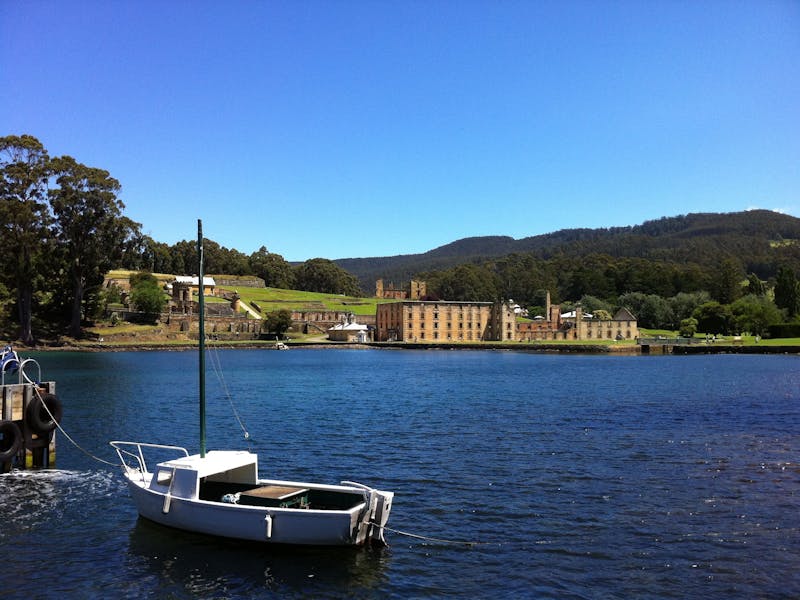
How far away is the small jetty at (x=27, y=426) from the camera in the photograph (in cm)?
2314

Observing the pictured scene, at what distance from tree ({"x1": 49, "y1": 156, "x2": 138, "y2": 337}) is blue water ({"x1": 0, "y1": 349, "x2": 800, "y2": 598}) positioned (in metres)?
56.5

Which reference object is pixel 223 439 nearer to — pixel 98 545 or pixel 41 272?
pixel 98 545

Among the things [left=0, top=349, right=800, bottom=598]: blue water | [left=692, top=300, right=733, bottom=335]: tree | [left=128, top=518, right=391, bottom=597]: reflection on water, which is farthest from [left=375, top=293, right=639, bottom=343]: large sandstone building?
[left=128, top=518, right=391, bottom=597]: reflection on water

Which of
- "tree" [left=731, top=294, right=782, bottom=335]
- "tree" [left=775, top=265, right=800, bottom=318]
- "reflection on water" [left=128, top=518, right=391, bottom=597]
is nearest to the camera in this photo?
"reflection on water" [left=128, top=518, right=391, bottom=597]

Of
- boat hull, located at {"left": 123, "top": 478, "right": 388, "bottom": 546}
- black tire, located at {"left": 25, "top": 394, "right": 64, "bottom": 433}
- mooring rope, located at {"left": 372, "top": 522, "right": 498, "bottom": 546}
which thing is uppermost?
black tire, located at {"left": 25, "top": 394, "right": 64, "bottom": 433}

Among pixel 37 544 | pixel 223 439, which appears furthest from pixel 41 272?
pixel 37 544

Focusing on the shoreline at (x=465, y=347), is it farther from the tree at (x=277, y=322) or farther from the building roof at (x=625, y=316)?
the building roof at (x=625, y=316)

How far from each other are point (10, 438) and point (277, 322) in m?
110

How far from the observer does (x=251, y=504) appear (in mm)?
16344

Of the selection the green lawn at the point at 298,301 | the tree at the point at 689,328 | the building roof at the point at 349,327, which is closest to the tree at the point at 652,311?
the tree at the point at 689,328

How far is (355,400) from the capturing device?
143 feet

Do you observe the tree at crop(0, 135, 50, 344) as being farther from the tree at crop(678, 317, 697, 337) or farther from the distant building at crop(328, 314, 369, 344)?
the tree at crop(678, 317, 697, 337)

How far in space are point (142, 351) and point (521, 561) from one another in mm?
102403

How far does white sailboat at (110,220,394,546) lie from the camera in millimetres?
14961
